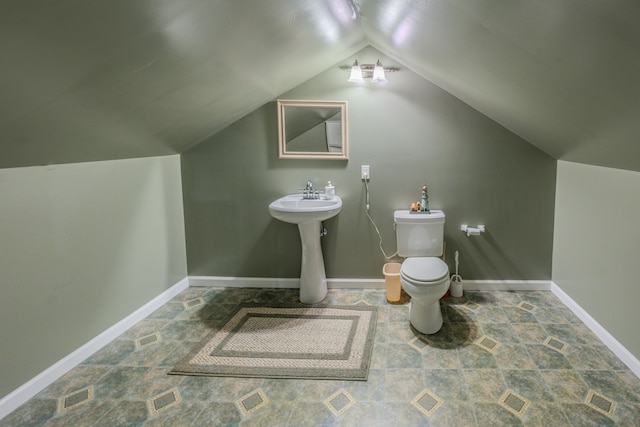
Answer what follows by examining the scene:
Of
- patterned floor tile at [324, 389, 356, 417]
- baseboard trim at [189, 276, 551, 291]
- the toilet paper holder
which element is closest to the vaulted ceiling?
the toilet paper holder

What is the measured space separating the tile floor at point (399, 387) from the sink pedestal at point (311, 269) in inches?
26.2

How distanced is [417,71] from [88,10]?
2341mm

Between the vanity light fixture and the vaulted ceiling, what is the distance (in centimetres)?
17

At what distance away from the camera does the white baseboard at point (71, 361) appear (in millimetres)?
1756

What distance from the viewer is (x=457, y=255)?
119 inches

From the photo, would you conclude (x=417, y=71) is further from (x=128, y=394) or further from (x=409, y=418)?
(x=128, y=394)

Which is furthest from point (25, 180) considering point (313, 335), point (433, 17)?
point (433, 17)

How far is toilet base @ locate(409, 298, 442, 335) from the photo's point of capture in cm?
239

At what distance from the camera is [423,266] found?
2.46 meters

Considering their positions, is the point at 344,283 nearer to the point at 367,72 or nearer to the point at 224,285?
the point at 224,285

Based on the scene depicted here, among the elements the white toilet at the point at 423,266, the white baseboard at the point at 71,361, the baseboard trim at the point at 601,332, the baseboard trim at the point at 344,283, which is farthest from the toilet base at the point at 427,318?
the white baseboard at the point at 71,361

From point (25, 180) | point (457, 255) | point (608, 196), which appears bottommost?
point (457, 255)

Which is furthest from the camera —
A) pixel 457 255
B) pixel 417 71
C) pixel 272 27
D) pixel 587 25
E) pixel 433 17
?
pixel 457 255

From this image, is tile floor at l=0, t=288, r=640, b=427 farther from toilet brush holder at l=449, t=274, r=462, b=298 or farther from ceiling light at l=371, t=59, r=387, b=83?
ceiling light at l=371, t=59, r=387, b=83
